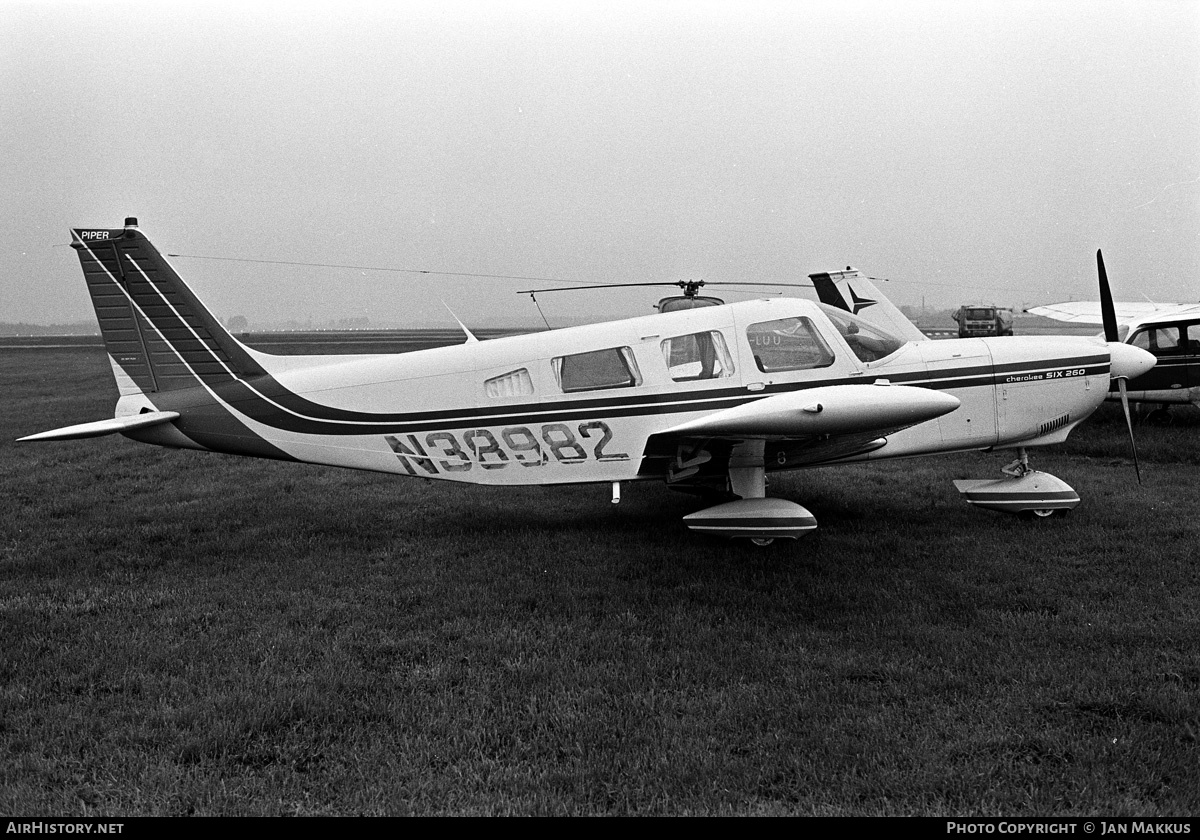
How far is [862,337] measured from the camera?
22.7ft

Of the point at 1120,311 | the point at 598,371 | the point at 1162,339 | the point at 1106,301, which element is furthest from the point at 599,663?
the point at 1120,311

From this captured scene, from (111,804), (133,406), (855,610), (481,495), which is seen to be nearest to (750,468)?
(855,610)

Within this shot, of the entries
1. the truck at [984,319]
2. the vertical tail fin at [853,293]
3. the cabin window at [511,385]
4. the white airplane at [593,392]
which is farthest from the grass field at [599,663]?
the truck at [984,319]

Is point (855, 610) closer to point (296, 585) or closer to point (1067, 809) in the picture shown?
point (1067, 809)

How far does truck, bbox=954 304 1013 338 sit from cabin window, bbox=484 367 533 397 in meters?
33.4

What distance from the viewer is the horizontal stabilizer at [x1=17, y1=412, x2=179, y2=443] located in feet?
21.5

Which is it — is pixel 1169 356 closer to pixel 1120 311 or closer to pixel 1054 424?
pixel 1120 311

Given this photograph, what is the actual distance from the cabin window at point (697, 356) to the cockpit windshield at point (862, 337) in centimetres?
108

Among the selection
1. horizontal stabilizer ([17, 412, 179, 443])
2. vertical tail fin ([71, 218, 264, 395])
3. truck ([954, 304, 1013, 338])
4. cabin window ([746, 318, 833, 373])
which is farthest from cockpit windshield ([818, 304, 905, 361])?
truck ([954, 304, 1013, 338])

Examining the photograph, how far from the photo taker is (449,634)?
4871mm

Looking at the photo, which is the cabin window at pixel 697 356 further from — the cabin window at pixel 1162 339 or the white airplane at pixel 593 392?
the cabin window at pixel 1162 339

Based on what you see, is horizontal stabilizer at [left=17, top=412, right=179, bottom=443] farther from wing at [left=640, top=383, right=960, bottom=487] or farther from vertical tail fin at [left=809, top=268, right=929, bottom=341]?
vertical tail fin at [left=809, top=268, right=929, bottom=341]

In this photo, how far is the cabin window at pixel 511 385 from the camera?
678 centimetres

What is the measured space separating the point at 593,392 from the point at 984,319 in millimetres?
35113
